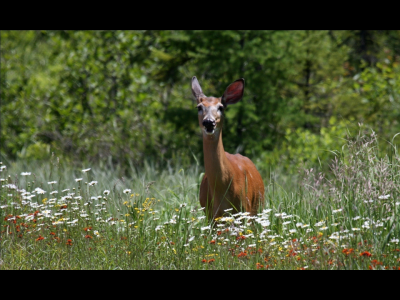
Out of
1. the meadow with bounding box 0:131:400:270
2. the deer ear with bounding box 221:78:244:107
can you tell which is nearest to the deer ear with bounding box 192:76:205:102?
the deer ear with bounding box 221:78:244:107

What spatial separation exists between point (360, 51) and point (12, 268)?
10.7 m

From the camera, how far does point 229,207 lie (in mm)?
5527

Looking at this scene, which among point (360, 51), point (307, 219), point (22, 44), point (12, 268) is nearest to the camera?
point (12, 268)

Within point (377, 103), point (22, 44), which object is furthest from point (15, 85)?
point (377, 103)

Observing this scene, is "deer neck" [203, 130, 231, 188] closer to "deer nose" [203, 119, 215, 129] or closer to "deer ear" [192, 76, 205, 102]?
"deer nose" [203, 119, 215, 129]

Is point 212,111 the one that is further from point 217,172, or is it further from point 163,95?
point 163,95

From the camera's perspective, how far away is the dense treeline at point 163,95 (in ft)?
35.2

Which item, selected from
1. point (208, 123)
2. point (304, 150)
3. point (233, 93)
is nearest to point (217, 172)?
point (208, 123)

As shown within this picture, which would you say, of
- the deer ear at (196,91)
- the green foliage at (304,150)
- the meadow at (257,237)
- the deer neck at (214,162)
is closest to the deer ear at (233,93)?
the deer ear at (196,91)

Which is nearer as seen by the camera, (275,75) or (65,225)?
(65,225)

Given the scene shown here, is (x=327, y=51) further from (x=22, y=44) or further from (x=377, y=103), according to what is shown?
(x=22, y=44)

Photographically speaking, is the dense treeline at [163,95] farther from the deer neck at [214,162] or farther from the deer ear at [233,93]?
the deer neck at [214,162]

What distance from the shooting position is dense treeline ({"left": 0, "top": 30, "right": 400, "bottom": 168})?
Result: 1074 cm

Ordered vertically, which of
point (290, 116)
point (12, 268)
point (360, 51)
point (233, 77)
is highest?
point (360, 51)
